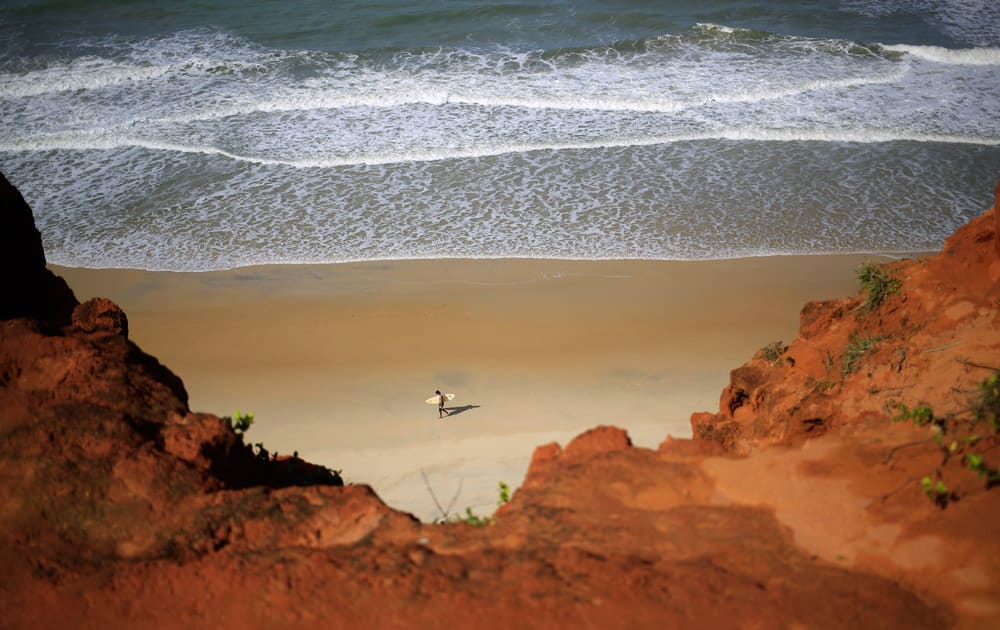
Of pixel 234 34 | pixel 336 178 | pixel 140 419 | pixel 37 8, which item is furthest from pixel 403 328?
pixel 37 8

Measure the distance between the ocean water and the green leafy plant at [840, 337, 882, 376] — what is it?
7.69 meters

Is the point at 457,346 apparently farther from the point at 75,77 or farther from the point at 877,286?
the point at 75,77

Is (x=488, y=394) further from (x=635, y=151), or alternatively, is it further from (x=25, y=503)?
(x=635, y=151)

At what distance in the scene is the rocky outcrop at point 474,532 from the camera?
11.8 feet

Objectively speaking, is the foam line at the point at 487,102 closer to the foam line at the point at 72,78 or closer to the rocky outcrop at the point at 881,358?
the foam line at the point at 72,78

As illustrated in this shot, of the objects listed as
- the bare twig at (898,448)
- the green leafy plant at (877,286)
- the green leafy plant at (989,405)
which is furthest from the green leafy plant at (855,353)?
the bare twig at (898,448)

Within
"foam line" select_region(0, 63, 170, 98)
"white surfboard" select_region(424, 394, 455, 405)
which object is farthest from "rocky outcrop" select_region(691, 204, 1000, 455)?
"foam line" select_region(0, 63, 170, 98)

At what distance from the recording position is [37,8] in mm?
26938

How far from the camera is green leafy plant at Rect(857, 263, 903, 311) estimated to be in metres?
6.78

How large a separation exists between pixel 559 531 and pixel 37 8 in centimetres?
2891

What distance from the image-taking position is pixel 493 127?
19.3 m

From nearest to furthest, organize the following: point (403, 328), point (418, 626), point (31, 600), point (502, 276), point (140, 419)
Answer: point (418, 626)
point (31, 600)
point (140, 419)
point (403, 328)
point (502, 276)

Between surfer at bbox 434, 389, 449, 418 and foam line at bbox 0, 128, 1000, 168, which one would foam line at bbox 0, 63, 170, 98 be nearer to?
foam line at bbox 0, 128, 1000, 168

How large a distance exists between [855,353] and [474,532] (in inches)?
143
